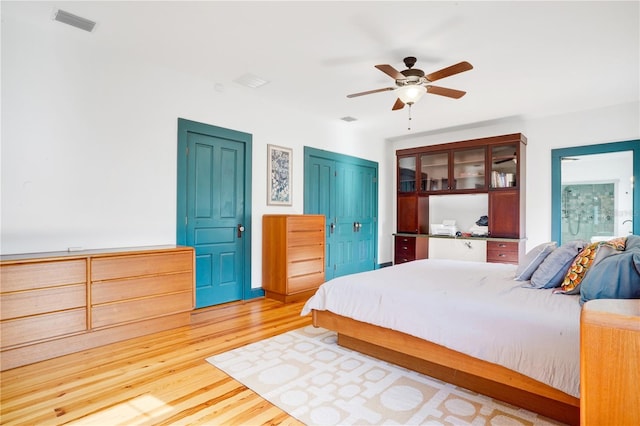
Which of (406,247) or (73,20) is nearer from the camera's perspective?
(73,20)

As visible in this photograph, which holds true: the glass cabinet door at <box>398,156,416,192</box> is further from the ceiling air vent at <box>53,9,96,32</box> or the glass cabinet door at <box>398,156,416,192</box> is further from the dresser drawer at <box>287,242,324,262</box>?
the ceiling air vent at <box>53,9,96,32</box>

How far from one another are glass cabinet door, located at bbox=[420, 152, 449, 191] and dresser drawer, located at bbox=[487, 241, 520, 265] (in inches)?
47.9

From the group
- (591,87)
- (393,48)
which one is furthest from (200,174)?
(591,87)

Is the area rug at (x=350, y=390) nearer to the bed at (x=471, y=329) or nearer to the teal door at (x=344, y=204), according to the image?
the bed at (x=471, y=329)

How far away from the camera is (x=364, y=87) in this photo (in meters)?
4.11

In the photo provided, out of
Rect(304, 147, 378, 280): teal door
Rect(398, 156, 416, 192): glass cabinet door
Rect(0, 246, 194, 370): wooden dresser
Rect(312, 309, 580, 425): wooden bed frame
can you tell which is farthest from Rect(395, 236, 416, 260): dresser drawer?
Rect(0, 246, 194, 370): wooden dresser

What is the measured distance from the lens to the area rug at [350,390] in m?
1.86

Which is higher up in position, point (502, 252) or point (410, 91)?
point (410, 91)

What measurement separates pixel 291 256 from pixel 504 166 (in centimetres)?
361

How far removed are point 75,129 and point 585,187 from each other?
638 cm

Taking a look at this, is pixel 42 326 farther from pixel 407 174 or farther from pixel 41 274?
pixel 407 174

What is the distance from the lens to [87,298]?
2.73 meters

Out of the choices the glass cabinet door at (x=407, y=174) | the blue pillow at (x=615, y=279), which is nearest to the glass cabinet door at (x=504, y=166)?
the glass cabinet door at (x=407, y=174)

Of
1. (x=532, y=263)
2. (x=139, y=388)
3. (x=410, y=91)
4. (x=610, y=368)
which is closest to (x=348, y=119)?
(x=410, y=91)
